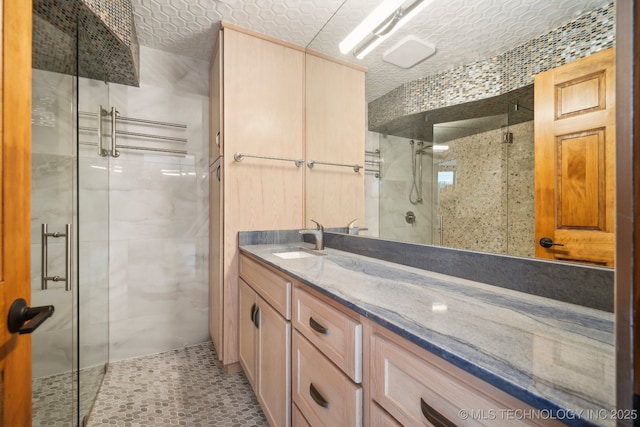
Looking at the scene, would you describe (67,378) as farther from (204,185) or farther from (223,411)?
(204,185)

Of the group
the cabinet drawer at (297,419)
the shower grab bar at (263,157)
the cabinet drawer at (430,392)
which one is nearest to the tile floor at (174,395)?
the cabinet drawer at (297,419)

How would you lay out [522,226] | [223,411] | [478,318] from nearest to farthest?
[478,318], [522,226], [223,411]

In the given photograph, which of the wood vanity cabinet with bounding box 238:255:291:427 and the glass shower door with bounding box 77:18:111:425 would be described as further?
the glass shower door with bounding box 77:18:111:425

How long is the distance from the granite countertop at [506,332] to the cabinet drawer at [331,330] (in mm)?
60

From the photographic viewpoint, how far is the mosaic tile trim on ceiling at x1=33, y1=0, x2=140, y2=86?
1.06 meters

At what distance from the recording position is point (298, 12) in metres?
1.78

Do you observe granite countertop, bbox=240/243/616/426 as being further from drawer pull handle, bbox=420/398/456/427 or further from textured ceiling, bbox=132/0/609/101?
textured ceiling, bbox=132/0/609/101

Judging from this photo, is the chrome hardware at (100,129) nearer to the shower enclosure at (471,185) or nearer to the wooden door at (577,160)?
the shower enclosure at (471,185)

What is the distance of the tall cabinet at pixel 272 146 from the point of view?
6.11ft

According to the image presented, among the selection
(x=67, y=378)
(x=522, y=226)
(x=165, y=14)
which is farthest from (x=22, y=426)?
(x=165, y=14)

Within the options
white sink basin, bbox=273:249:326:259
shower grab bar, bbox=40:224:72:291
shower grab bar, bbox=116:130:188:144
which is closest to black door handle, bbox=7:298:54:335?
shower grab bar, bbox=40:224:72:291

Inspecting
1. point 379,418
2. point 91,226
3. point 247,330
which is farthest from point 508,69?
point 91,226

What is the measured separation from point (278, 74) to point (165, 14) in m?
0.79

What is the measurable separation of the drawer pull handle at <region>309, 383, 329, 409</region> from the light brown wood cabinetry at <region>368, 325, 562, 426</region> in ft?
0.76
